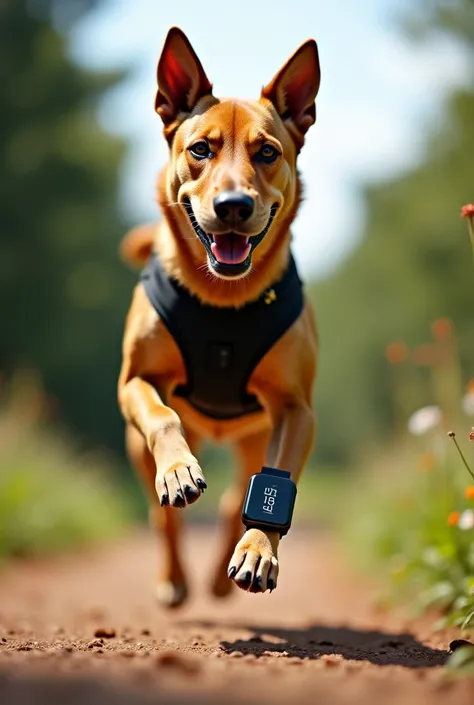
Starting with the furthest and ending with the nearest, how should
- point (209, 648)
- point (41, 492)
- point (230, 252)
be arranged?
point (41, 492), point (230, 252), point (209, 648)

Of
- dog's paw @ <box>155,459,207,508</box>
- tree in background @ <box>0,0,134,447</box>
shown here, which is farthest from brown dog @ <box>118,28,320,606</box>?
tree in background @ <box>0,0,134,447</box>

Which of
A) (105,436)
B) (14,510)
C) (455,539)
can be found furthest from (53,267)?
(455,539)

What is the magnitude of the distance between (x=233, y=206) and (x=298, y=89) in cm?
107

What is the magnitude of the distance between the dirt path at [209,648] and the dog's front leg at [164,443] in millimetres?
574

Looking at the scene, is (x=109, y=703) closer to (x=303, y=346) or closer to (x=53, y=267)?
(x=303, y=346)

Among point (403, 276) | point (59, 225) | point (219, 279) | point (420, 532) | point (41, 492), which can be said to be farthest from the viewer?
point (403, 276)

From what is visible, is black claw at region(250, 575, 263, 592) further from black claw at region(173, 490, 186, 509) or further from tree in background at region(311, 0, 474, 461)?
tree in background at region(311, 0, 474, 461)

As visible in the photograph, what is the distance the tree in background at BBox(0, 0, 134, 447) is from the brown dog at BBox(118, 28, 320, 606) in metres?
15.2

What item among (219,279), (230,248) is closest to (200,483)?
(230,248)

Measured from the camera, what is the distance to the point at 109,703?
216 centimetres

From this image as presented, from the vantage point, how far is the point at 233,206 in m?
3.73

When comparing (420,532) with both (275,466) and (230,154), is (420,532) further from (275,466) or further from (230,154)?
(230,154)

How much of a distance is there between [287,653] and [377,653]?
0.38 metres

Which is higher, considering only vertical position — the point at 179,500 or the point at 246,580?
the point at 179,500
